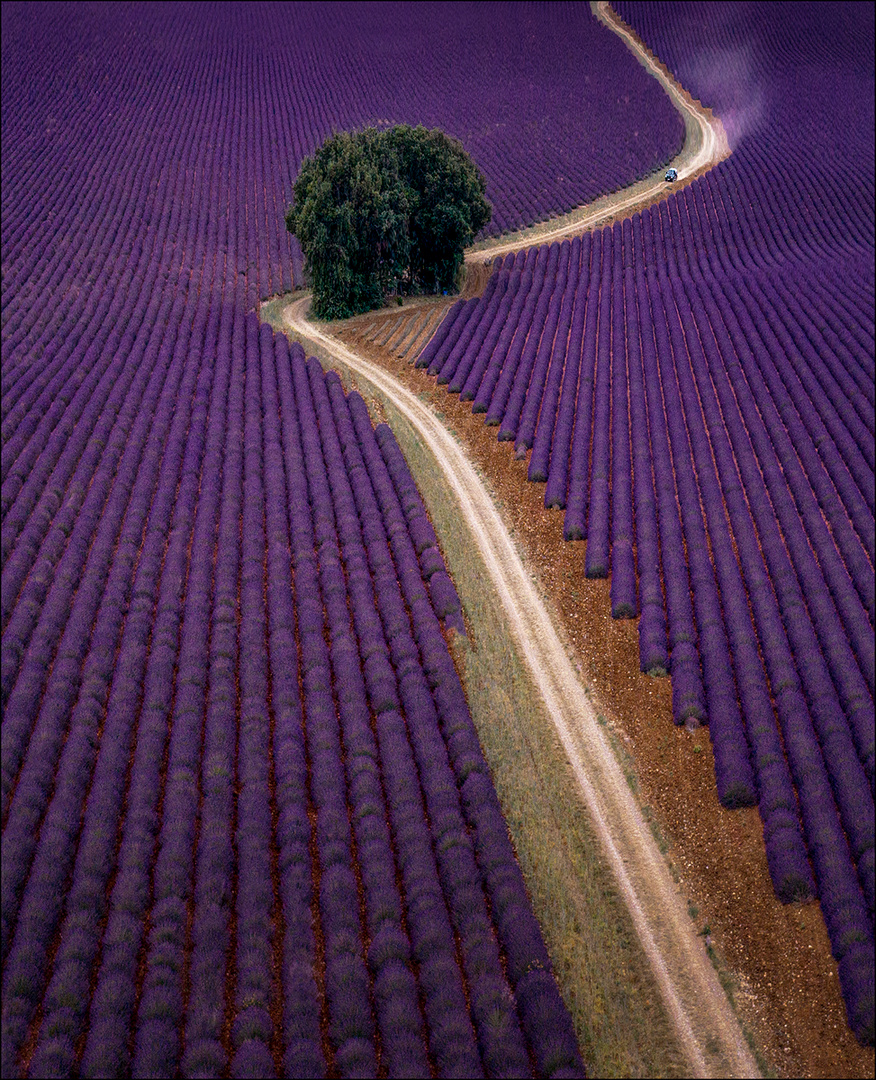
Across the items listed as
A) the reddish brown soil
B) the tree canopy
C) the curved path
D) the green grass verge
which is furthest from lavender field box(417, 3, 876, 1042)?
the tree canopy

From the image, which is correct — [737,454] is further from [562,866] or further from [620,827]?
[562,866]

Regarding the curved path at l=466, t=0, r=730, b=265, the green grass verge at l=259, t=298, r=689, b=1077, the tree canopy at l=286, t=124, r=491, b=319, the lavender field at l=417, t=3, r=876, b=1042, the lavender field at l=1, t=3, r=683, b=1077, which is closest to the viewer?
the lavender field at l=1, t=3, r=683, b=1077

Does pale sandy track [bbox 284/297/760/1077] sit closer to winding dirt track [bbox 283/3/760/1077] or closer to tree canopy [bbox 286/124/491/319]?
winding dirt track [bbox 283/3/760/1077]

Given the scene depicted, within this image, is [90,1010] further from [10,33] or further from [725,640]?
[10,33]

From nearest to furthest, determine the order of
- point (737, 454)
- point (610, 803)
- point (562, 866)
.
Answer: point (562, 866)
point (610, 803)
point (737, 454)

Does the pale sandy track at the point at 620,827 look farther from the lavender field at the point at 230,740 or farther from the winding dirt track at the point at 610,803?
the lavender field at the point at 230,740

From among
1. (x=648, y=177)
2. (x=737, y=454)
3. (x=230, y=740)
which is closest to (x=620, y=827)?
(x=230, y=740)
